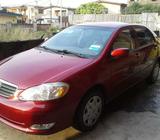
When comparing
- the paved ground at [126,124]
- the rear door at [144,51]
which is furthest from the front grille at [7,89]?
the rear door at [144,51]

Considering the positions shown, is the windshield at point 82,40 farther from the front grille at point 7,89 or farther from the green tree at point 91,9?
the green tree at point 91,9

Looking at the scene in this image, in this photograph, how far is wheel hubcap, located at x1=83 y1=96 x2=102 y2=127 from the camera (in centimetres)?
407

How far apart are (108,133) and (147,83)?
2.91m

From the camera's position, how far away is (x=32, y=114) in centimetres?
340

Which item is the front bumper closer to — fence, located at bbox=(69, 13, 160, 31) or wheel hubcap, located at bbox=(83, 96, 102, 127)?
wheel hubcap, located at bbox=(83, 96, 102, 127)

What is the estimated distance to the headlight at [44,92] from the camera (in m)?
3.47

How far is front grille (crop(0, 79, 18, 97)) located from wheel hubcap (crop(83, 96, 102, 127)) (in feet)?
3.53

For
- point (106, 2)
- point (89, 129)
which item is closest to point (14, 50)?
point (89, 129)

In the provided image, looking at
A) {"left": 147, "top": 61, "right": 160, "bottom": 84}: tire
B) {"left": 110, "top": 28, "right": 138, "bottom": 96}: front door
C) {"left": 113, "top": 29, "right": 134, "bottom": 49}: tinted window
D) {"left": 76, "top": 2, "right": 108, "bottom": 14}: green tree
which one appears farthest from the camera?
{"left": 76, "top": 2, "right": 108, "bottom": 14}: green tree

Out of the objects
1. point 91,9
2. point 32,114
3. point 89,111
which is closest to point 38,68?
point 32,114

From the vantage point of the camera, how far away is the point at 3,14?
37.2m

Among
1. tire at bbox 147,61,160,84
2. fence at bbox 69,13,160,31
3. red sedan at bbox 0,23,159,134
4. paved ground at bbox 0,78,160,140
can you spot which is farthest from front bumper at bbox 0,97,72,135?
fence at bbox 69,13,160,31

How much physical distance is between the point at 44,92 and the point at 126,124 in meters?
1.64

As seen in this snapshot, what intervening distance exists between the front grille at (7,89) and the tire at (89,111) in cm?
93
